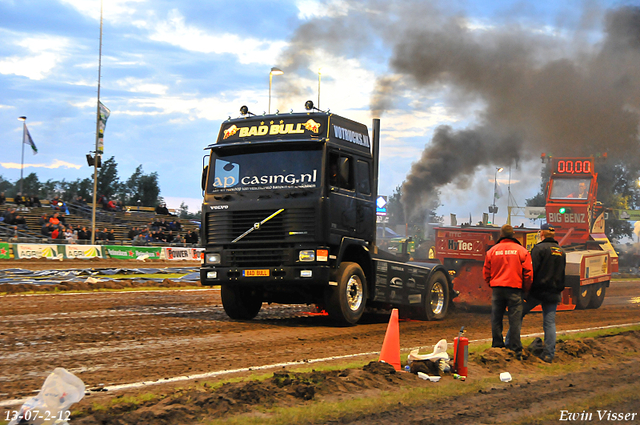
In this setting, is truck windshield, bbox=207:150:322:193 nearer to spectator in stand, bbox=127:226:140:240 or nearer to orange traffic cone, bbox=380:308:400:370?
orange traffic cone, bbox=380:308:400:370

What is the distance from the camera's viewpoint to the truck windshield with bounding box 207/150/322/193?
11375mm

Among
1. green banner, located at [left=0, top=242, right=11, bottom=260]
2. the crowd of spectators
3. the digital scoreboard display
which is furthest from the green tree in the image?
the digital scoreboard display

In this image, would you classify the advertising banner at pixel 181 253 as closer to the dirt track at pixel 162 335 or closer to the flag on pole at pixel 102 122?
the flag on pole at pixel 102 122

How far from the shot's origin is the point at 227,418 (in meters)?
5.11

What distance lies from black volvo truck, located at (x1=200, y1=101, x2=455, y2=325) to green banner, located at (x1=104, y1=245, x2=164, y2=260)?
2045cm

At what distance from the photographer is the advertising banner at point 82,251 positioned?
29.2 metres

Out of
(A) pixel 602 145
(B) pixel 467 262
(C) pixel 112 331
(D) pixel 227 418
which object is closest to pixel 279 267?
(C) pixel 112 331

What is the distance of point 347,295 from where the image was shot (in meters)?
11.6

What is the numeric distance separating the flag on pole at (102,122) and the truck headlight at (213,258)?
829 inches

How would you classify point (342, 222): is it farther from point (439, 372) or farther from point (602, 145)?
point (602, 145)

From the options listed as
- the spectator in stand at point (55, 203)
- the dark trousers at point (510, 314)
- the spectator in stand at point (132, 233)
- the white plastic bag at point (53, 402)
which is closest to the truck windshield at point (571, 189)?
the dark trousers at point (510, 314)

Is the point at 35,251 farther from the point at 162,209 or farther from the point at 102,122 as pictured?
the point at 162,209

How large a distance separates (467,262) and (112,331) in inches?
395

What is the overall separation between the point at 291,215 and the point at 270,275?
1136mm
